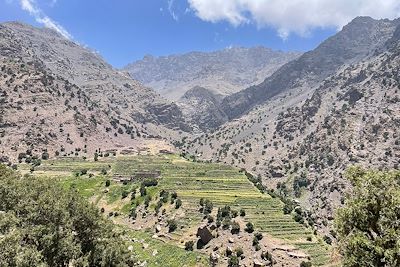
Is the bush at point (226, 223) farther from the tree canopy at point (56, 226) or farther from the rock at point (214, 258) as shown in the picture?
the tree canopy at point (56, 226)

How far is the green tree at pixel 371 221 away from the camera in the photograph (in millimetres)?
30656

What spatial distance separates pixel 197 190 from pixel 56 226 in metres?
93.8

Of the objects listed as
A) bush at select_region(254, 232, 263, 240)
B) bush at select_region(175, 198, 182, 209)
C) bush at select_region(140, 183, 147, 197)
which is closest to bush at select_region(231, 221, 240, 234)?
bush at select_region(254, 232, 263, 240)

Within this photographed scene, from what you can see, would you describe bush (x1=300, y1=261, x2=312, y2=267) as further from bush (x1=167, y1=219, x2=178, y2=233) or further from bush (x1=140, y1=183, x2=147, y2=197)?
bush (x1=140, y1=183, x2=147, y2=197)

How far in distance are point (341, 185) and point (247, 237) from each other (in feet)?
386

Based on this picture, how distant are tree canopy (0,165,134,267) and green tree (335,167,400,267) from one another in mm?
26522

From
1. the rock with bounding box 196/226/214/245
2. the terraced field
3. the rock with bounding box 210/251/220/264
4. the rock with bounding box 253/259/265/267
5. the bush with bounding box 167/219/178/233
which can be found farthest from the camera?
the bush with bounding box 167/219/178/233

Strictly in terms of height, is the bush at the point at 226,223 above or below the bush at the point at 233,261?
above

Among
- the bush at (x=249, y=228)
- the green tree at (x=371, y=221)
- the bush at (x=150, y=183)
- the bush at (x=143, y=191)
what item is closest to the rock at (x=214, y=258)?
the bush at (x=249, y=228)

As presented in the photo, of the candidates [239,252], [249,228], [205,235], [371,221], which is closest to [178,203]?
[205,235]

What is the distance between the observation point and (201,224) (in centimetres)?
10588

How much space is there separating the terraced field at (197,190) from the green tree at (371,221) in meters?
56.3

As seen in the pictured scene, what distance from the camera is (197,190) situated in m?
141

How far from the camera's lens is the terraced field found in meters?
102
